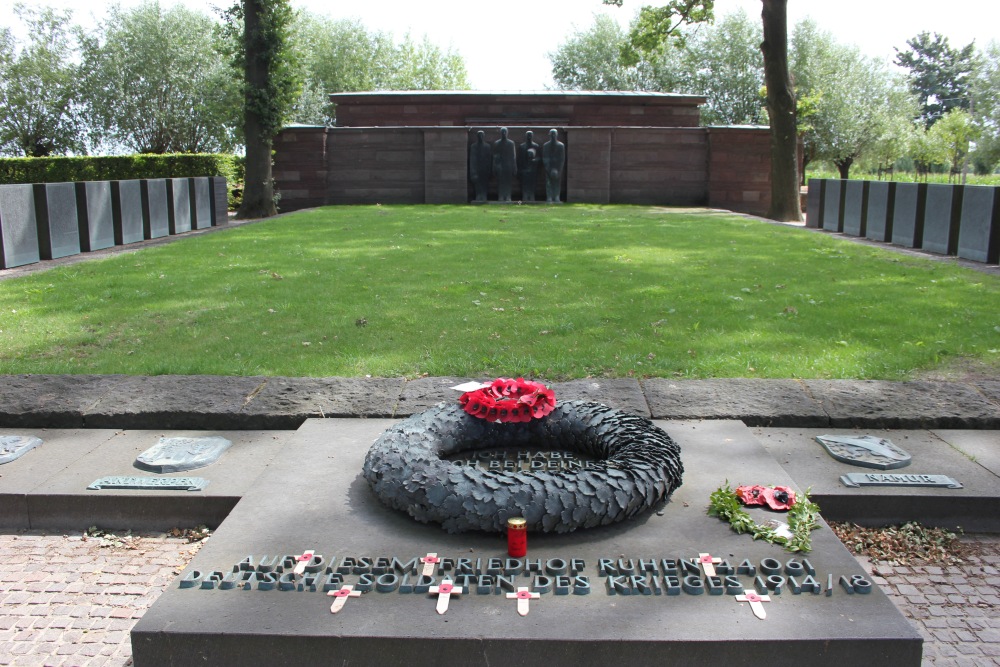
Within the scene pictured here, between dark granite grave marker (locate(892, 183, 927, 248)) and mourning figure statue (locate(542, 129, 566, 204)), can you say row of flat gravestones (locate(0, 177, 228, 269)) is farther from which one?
dark granite grave marker (locate(892, 183, 927, 248))

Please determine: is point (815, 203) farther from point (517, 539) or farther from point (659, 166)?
point (517, 539)

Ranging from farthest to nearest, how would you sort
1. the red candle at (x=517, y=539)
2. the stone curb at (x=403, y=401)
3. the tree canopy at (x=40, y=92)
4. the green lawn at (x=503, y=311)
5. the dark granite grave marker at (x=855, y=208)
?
the tree canopy at (x=40, y=92) → the dark granite grave marker at (x=855, y=208) → the green lawn at (x=503, y=311) → the stone curb at (x=403, y=401) → the red candle at (x=517, y=539)

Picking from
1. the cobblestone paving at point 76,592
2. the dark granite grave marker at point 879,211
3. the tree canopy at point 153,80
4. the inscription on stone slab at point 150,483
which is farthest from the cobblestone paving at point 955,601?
the tree canopy at point 153,80

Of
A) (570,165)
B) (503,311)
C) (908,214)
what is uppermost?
(570,165)

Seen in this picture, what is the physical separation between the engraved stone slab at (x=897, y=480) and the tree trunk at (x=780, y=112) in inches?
669

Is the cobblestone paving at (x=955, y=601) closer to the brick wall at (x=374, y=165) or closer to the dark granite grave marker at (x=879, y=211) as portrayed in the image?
the dark granite grave marker at (x=879, y=211)

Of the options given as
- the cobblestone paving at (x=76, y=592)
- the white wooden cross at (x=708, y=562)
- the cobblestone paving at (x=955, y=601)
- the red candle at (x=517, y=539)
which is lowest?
the cobblestone paving at (x=76, y=592)

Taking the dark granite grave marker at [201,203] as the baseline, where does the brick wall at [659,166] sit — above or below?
above

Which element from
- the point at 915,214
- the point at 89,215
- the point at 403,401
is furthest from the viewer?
the point at 915,214

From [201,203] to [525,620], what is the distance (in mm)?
16590

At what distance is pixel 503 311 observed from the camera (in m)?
7.78

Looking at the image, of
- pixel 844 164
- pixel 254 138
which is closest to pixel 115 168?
pixel 254 138

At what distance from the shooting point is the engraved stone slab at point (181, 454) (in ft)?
13.9

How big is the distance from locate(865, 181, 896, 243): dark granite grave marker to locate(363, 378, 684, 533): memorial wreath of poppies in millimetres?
12746
